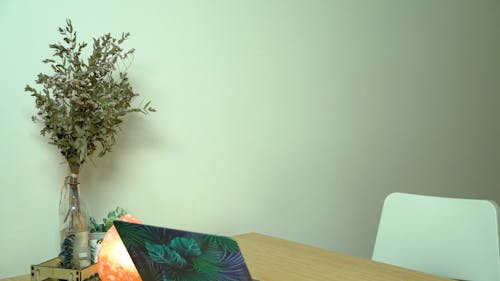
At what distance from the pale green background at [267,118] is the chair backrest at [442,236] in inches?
21.0

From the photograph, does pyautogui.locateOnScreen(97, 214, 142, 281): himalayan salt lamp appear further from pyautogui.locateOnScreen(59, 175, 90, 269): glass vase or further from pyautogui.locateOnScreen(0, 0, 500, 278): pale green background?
pyautogui.locateOnScreen(0, 0, 500, 278): pale green background

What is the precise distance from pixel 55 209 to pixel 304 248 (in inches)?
26.9

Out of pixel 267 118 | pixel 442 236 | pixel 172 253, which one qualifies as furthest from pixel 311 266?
A: pixel 267 118

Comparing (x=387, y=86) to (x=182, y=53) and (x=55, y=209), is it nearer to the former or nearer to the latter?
(x=182, y=53)

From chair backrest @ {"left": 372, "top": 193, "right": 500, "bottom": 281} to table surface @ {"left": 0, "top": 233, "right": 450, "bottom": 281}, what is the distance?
232 mm

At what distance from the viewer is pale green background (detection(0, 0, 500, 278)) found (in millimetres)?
1330

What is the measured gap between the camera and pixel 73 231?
1160 mm

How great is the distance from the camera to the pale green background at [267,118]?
4.36 feet

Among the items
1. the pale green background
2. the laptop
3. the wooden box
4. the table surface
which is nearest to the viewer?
the laptop

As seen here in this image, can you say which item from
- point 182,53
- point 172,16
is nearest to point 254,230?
point 182,53

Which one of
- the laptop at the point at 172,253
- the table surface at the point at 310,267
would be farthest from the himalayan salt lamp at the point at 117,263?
the table surface at the point at 310,267

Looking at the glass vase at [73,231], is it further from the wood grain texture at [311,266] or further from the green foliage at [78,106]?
the wood grain texture at [311,266]

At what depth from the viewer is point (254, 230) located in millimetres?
1895

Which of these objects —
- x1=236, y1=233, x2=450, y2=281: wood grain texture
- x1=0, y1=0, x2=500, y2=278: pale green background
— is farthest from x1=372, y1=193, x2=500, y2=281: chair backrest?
x1=0, y1=0, x2=500, y2=278: pale green background
